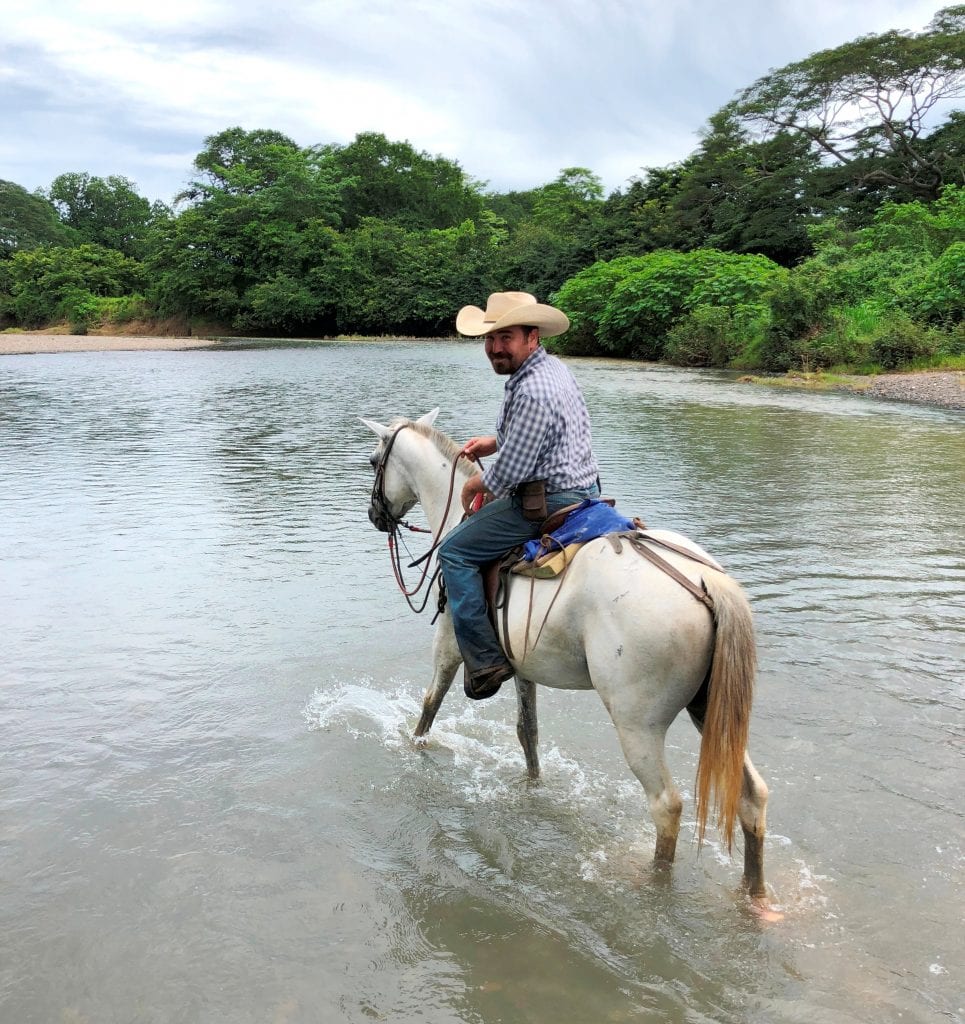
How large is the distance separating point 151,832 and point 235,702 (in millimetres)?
1626

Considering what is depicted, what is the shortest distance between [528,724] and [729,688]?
1.67 meters

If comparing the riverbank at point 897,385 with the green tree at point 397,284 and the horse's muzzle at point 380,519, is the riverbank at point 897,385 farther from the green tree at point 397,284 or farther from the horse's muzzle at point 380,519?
the green tree at point 397,284

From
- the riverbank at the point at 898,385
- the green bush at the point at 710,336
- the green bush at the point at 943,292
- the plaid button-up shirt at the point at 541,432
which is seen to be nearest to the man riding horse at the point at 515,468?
the plaid button-up shirt at the point at 541,432

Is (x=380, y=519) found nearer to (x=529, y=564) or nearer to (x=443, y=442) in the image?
(x=443, y=442)

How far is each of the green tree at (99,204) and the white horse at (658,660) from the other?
11198cm

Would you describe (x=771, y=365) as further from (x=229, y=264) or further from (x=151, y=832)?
(x=229, y=264)

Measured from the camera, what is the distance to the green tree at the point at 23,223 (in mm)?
80125

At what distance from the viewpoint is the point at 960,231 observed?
3195 cm

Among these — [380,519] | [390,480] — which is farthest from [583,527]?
[380,519]

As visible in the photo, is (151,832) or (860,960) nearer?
(860,960)

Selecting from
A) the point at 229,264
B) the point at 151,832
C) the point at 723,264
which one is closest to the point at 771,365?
the point at 723,264

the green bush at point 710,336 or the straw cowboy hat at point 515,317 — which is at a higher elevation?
the green bush at point 710,336

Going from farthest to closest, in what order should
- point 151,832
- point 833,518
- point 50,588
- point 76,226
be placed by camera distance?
point 76,226 → point 833,518 → point 50,588 → point 151,832

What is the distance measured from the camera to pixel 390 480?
17.6 ft
